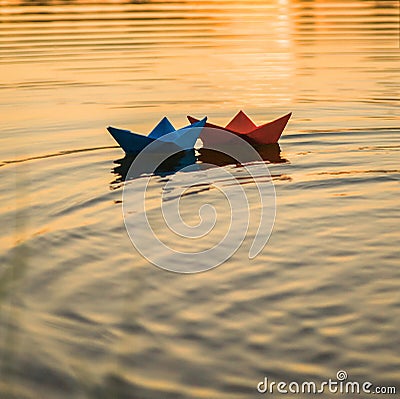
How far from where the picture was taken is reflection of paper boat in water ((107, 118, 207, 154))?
7125 mm

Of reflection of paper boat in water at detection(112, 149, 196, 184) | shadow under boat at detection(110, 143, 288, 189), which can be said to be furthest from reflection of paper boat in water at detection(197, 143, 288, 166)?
reflection of paper boat in water at detection(112, 149, 196, 184)

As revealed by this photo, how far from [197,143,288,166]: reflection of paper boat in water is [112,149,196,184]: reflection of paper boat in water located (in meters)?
0.12

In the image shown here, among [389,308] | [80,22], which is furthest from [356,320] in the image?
[80,22]

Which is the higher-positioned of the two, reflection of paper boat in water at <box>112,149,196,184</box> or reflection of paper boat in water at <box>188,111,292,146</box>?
reflection of paper boat in water at <box>188,111,292,146</box>

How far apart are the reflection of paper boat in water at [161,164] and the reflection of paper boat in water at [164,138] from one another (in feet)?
0.24

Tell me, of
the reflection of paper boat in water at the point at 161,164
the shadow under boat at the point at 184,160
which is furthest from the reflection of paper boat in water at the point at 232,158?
the reflection of paper boat in water at the point at 161,164

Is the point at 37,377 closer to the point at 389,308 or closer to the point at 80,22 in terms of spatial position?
the point at 389,308

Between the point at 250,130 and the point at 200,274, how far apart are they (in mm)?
3276

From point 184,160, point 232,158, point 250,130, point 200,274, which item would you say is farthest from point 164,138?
point 200,274

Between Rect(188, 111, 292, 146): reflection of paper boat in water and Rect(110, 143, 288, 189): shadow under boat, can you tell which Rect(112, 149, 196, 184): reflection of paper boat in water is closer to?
Rect(110, 143, 288, 189): shadow under boat

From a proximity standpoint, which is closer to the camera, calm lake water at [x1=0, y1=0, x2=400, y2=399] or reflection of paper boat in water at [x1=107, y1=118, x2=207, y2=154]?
calm lake water at [x1=0, y1=0, x2=400, y2=399]

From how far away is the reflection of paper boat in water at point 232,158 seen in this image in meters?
7.11

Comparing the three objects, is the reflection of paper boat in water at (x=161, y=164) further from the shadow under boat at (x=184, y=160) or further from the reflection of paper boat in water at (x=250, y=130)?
the reflection of paper boat in water at (x=250, y=130)

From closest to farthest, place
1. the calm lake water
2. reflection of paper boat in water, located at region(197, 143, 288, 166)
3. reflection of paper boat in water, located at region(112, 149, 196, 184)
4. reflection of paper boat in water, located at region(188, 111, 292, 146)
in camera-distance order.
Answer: the calm lake water < reflection of paper boat in water, located at region(112, 149, 196, 184) < reflection of paper boat in water, located at region(197, 143, 288, 166) < reflection of paper boat in water, located at region(188, 111, 292, 146)
